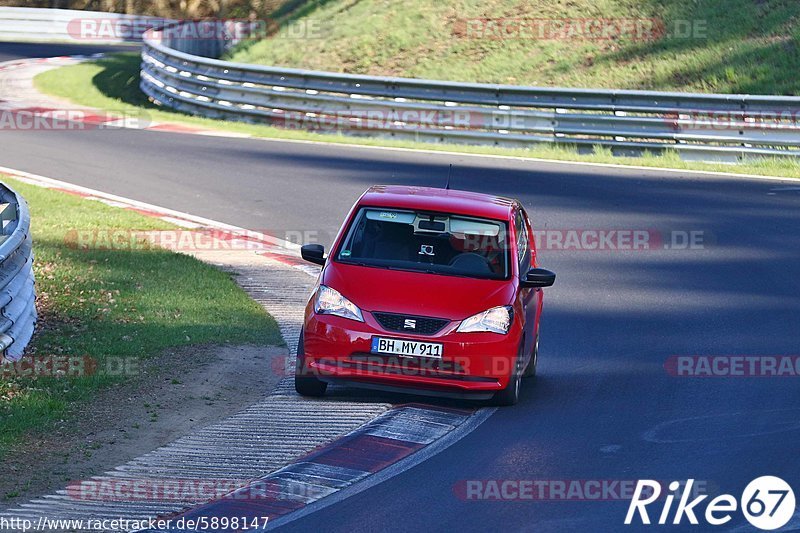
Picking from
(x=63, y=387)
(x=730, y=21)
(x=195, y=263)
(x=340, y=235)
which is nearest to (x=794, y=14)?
(x=730, y=21)

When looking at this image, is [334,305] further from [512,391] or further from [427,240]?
[512,391]

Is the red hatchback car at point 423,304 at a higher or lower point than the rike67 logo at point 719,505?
higher

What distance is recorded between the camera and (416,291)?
33.7ft

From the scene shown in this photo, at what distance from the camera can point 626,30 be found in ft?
115

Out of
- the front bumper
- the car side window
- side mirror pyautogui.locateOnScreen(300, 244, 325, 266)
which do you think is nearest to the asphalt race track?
the front bumper

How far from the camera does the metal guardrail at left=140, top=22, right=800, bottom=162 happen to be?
81.5ft

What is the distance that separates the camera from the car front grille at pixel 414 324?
1007 centimetres

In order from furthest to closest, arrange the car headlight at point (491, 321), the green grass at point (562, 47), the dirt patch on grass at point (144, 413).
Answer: the green grass at point (562, 47) → the car headlight at point (491, 321) → the dirt patch on grass at point (144, 413)

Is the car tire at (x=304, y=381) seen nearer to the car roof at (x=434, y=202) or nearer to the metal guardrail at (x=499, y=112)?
the car roof at (x=434, y=202)

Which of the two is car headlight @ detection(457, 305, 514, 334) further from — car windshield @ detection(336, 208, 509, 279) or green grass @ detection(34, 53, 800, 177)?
green grass @ detection(34, 53, 800, 177)

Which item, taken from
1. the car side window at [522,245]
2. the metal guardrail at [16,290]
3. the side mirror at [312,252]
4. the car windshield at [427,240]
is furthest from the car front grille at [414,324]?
the metal guardrail at [16,290]

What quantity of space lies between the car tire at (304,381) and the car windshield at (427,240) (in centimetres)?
99

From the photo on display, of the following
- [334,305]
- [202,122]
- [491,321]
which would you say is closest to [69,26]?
[202,122]

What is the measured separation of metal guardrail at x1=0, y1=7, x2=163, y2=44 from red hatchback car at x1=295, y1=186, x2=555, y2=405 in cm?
4448
